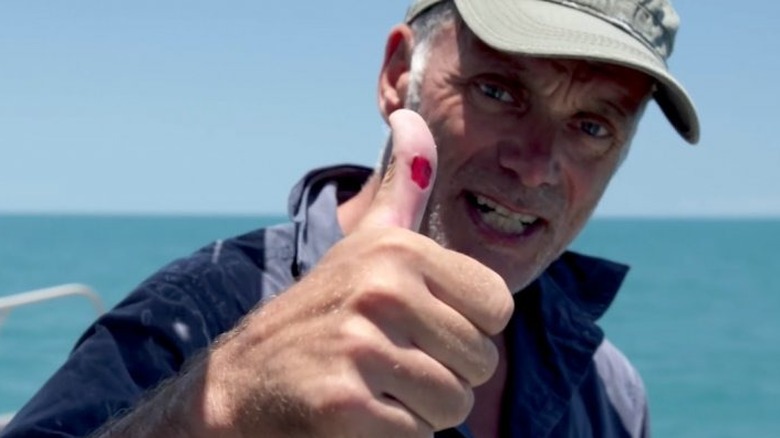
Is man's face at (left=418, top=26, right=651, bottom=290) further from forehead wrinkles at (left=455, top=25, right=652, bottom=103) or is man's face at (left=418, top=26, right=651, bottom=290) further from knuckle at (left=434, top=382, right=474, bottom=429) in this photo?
knuckle at (left=434, top=382, right=474, bottom=429)

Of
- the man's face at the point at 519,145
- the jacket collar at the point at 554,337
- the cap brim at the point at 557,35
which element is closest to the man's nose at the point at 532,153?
the man's face at the point at 519,145

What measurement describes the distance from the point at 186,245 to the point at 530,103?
61829 mm

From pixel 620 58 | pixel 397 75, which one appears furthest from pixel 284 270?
pixel 620 58

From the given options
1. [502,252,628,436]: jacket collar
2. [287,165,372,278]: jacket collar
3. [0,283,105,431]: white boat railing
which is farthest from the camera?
[0,283,105,431]: white boat railing

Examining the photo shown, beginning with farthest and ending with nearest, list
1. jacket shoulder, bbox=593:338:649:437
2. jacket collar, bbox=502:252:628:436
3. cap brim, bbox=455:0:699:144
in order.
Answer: jacket shoulder, bbox=593:338:649:437 < jacket collar, bbox=502:252:628:436 < cap brim, bbox=455:0:699:144

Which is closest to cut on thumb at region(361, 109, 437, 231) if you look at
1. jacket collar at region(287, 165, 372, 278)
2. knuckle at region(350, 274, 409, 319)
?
knuckle at region(350, 274, 409, 319)

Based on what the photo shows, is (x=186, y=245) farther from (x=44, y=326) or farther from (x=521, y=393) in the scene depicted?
(x=521, y=393)

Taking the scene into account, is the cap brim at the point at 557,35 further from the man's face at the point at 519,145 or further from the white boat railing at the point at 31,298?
the white boat railing at the point at 31,298

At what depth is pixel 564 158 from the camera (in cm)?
199

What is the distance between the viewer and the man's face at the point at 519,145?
6.48ft

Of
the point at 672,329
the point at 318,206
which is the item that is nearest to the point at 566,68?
the point at 318,206

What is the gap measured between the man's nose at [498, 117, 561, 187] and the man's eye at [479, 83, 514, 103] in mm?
44

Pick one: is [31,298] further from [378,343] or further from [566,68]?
[378,343]

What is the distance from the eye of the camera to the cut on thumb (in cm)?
126
